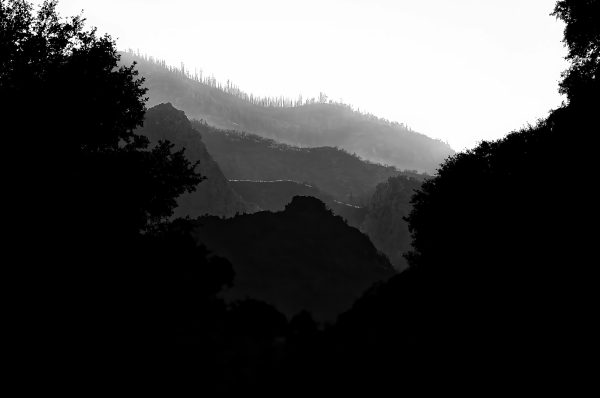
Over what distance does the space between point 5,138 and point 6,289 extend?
8.96 metres

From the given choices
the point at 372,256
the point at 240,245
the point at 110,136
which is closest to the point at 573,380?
the point at 110,136

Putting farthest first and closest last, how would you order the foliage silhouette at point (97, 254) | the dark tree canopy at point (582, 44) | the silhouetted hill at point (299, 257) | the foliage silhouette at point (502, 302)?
the silhouetted hill at point (299, 257)
the dark tree canopy at point (582, 44)
the foliage silhouette at point (97, 254)
the foliage silhouette at point (502, 302)

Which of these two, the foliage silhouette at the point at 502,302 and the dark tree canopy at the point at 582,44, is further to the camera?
the dark tree canopy at the point at 582,44

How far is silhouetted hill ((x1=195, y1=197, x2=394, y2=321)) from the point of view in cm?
11625

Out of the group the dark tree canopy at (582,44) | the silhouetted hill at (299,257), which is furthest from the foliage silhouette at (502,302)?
the silhouetted hill at (299,257)

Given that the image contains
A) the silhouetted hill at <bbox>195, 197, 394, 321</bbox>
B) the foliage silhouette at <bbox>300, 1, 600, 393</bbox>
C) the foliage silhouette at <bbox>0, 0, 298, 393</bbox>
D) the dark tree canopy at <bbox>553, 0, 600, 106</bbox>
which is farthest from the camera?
the silhouetted hill at <bbox>195, 197, 394, 321</bbox>

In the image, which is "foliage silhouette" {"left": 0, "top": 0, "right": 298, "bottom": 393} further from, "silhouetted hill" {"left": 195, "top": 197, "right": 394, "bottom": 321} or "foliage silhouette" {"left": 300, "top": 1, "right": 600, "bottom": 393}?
"silhouetted hill" {"left": 195, "top": 197, "right": 394, "bottom": 321}

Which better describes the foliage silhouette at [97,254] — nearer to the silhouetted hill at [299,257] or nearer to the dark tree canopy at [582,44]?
the dark tree canopy at [582,44]

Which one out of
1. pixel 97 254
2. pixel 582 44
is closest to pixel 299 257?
pixel 582 44

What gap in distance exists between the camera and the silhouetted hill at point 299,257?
11625cm

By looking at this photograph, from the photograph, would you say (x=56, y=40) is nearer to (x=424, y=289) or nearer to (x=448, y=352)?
(x=424, y=289)

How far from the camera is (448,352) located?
1519 cm

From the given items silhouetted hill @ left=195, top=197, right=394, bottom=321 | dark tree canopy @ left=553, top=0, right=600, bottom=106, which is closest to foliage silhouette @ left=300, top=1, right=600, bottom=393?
dark tree canopy @ left=553, top=0, right=600, bottom=106

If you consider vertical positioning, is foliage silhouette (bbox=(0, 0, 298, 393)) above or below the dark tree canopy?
below
